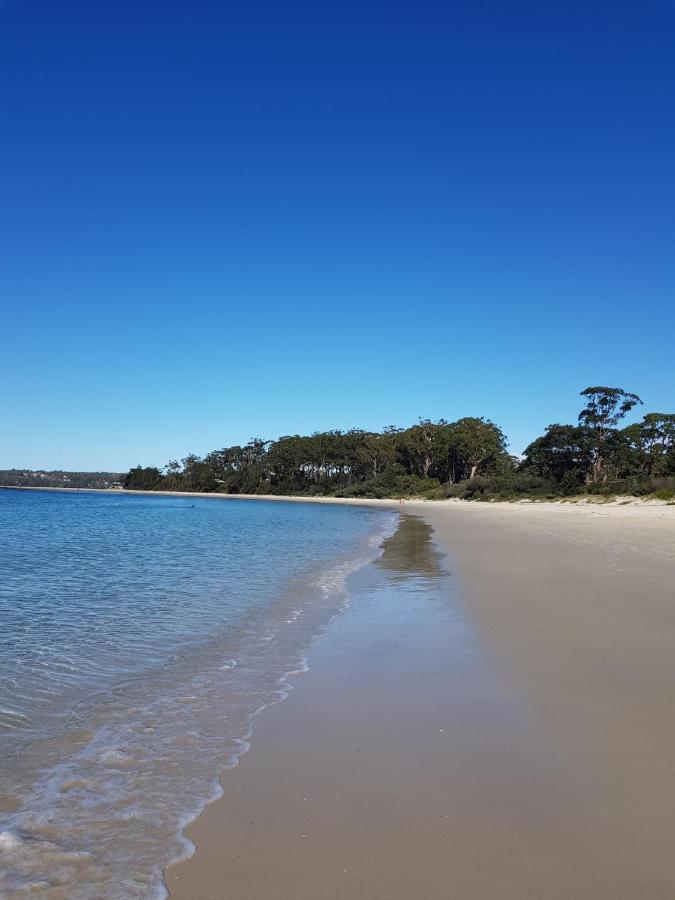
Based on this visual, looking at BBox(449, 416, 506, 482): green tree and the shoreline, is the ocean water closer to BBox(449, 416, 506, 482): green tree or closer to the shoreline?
the shoreline

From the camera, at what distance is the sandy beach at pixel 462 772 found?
104 inches

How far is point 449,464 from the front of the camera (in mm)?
88250

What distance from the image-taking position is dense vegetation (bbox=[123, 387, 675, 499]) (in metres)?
56.8

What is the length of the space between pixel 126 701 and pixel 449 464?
278 ft

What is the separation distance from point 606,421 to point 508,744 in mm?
60799

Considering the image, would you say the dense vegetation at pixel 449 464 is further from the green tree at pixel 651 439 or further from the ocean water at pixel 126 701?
the ocean water at pixel 126 701

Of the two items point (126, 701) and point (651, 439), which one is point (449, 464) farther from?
point (126, 701)

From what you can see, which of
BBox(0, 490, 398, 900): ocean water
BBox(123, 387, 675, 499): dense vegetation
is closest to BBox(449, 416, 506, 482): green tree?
BBox(123, 387, 675, 499): dense vegetation

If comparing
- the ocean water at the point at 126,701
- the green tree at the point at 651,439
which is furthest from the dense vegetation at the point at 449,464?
the ocean water at the point at 126,701

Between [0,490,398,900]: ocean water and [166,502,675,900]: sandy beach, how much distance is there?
10.2 inches

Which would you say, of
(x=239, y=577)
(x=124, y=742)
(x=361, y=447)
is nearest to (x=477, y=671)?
(x=124, y=742)

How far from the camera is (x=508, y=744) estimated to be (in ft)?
Answer: 13.3

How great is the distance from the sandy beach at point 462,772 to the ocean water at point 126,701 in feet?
0.85

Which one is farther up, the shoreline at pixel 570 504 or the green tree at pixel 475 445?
the green tree at pixel 475 445
